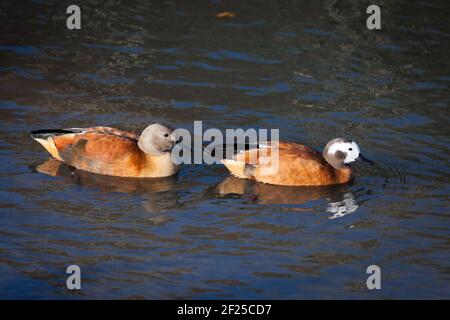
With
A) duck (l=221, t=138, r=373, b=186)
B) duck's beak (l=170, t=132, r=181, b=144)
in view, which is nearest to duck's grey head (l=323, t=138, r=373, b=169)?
duck (l=221, t=138, r=373, b=186)

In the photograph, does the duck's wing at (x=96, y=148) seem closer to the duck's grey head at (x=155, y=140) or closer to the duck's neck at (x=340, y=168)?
the duck's grey head at (x=155, y=140)

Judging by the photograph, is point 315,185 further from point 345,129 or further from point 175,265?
point 175,265

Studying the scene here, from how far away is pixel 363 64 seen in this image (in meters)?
13.4

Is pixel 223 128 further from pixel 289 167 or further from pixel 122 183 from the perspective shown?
pixel 122 183

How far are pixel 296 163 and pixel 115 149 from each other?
79.7 inches

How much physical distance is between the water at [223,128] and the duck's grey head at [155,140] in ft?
1.24

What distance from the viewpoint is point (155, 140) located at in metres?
10.5

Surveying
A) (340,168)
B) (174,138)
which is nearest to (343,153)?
(340,168)

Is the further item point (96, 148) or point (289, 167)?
point (96, 148)

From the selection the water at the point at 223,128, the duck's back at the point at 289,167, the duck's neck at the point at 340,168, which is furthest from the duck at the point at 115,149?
the duck's neck at the point at 340,168

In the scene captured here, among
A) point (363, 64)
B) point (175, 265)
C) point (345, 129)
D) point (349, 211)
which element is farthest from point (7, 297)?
point (363, 64)

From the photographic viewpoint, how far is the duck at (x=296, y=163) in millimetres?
10273

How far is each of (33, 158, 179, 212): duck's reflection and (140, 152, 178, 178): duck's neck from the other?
65 mm
